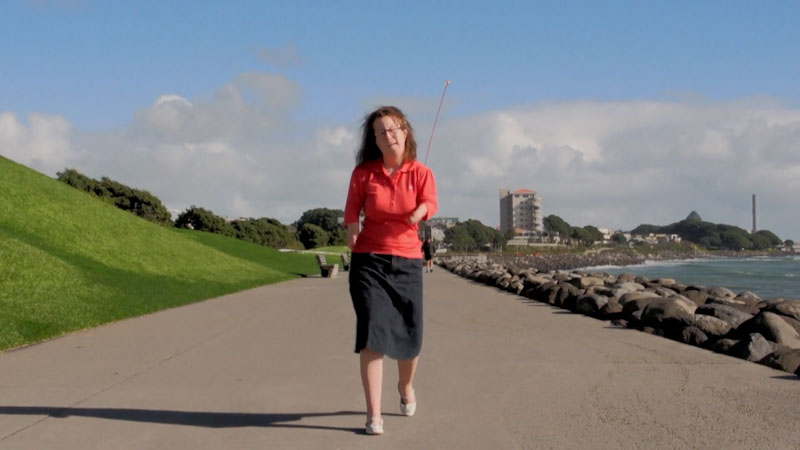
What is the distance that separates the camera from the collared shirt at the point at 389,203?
4.98m

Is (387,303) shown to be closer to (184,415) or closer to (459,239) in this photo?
(184,415)

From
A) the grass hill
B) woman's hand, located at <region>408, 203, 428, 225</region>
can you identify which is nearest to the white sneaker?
woman's hand, located at <region>408, 203, 428, 225</region>

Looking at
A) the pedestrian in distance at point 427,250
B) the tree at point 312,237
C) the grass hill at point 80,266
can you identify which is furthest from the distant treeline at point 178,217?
the pedestrian in distance at point 427,250

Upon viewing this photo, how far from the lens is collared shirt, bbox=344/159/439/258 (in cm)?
498

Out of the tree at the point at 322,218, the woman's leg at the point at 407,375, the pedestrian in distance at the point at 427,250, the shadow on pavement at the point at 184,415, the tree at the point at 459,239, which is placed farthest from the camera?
the tree at the point at 459,239

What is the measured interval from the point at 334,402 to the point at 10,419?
219cm

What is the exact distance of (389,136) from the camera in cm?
501

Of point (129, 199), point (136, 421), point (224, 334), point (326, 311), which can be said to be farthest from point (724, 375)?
point (129, 199)

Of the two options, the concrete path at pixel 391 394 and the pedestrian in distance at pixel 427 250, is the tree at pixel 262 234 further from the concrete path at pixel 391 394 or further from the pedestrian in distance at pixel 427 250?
the concrete path at pixel 391 394

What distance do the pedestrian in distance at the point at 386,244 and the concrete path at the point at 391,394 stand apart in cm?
52

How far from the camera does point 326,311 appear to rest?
1498 cm

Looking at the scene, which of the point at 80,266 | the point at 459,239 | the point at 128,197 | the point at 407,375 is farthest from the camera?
the point at 459,239

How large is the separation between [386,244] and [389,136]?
0.67 metres

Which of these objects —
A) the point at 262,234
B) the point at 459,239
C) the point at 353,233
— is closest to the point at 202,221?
the point at 262,234
